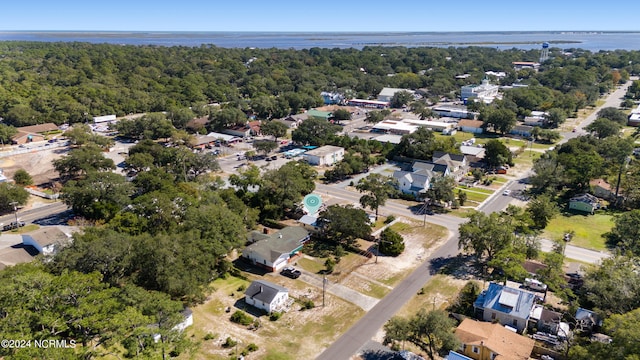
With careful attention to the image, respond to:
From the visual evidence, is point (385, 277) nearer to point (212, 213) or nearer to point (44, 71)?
point (212, 213)

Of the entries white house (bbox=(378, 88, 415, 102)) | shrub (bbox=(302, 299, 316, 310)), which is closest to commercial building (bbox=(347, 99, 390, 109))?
white house (bbox=(378, 88, 415, 102))

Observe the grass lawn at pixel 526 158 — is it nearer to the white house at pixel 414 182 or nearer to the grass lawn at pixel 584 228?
the grass lawn at pixel 584 228

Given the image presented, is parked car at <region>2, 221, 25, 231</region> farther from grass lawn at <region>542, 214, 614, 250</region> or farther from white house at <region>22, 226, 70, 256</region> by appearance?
grass lawn at <region>542, 214, 614, 250</region>

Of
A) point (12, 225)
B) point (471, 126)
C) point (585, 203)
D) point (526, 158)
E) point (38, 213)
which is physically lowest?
point (38, 213)

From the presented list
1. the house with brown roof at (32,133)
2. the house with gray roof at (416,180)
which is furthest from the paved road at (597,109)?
the house with brown roof at (32,133)

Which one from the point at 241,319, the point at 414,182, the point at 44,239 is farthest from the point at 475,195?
the point at 44,239

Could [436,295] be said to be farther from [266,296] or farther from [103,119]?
[103,119]
